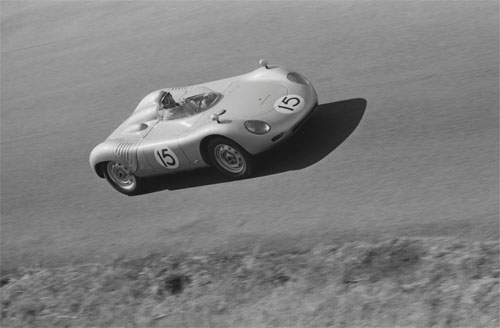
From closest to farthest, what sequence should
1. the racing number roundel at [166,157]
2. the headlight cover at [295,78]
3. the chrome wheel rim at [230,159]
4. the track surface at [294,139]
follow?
the track surface at [294,139] < the chrome wheel rim at [230,159] < the racing number roundel at [166,157] < the headlight cover at [295,78]

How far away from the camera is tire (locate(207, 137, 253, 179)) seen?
8484 millimetres

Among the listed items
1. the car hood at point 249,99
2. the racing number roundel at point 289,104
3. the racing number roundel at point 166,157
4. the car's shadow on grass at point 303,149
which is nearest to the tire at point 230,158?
the car's shadow on grass at point 303,149

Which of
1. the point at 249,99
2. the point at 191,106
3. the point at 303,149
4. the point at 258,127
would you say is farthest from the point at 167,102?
the point at 303,149

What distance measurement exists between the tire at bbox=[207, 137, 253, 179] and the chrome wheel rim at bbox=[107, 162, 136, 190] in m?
1.33

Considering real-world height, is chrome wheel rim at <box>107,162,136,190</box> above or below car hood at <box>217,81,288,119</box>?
below

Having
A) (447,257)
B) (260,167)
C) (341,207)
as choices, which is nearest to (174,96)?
(260,167)

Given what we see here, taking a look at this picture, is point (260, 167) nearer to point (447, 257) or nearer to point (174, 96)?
point (174, 96)

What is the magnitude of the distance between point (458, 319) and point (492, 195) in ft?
6.30

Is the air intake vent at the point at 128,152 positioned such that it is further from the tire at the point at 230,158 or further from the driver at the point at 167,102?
the tire at the point at 230,158

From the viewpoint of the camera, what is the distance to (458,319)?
5.76 meters

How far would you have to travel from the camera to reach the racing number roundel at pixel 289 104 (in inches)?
340

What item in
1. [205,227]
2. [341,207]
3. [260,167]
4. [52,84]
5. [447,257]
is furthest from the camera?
[52,84]

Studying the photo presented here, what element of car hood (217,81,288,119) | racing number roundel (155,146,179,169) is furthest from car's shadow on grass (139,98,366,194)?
car hood (217,81,288,119)

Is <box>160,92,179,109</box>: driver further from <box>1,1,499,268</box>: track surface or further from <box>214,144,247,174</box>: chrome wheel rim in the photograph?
<box>214,144,247,174</box>: chrome wheel rim
